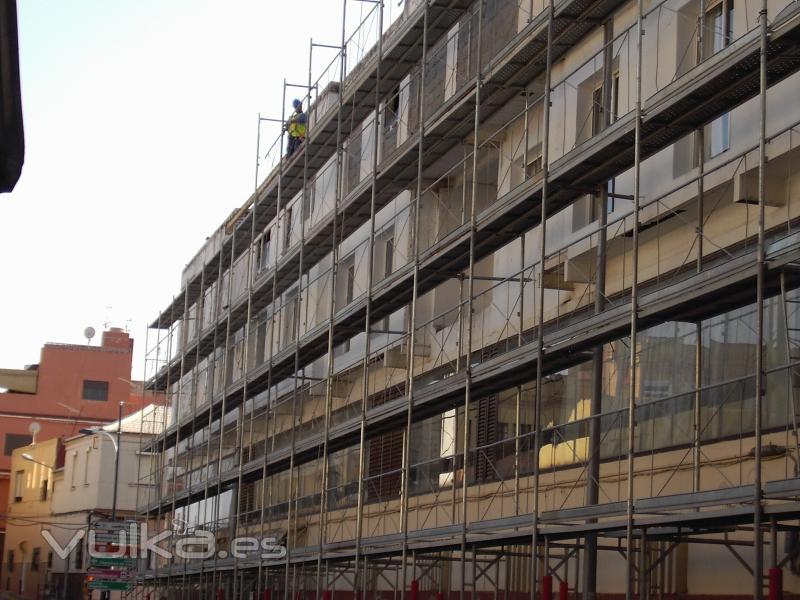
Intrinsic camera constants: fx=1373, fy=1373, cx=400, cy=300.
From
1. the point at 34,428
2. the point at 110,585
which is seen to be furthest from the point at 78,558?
the point at 110,585

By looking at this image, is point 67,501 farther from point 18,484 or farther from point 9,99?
point 9,99

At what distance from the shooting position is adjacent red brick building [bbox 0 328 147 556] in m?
66.6

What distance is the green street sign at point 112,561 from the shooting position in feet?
118

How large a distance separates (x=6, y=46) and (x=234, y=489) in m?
30.6

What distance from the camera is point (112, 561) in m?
36.5

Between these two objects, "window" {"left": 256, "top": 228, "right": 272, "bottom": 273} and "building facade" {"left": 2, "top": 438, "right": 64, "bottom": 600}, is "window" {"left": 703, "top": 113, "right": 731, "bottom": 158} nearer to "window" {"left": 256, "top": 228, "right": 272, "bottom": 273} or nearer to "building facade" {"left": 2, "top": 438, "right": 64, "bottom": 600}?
"window" {"left": 256, "top": 228, "right": 272, "bottom": 273}

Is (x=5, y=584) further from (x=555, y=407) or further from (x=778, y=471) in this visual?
(x=778, y=471)

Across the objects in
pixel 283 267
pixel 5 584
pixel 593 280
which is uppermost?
pixel 283 267

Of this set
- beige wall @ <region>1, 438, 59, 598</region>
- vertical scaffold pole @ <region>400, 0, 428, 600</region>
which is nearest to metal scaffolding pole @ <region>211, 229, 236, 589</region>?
vertical scaffold pole @ <region>400, 0, 428, 600</region>

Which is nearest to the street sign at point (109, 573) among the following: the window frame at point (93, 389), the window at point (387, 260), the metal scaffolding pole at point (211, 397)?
the metal scaffolding pole at point (211, 397)

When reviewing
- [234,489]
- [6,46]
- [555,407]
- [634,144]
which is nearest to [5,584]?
[234,489]

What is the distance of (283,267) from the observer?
2828 cm

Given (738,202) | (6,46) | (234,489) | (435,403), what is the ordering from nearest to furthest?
(6,46), (738,202), (435,403), (234,489)

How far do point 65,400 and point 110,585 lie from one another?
3272 centimetres
